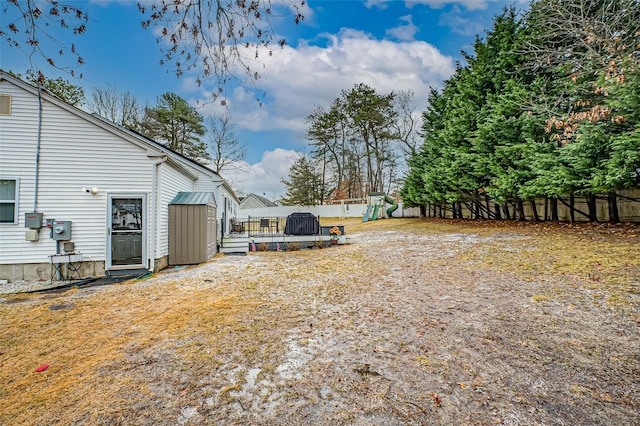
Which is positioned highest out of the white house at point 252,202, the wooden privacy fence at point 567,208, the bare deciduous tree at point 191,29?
the white house at point 252,202

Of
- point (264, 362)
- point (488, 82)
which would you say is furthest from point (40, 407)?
point (488, 82)

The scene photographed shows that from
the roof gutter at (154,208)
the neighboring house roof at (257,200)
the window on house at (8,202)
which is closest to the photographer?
the window on house at (8,202)

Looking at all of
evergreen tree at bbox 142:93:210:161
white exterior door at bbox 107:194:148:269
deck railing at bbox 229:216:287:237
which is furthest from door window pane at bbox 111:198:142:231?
evergreen tree at bbox 142:93:210:161

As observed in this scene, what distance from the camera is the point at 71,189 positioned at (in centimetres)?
682

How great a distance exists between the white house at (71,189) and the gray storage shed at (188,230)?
0.74 metres

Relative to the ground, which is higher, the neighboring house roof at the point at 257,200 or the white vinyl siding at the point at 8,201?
the neighboring house roof at the point at 257,200

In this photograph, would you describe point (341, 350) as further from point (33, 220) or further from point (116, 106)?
point (116, 106)

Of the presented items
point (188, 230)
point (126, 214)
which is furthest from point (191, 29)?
point (188, 230)

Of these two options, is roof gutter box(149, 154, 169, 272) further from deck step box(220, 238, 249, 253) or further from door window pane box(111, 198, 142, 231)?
deck step box(220, 238, 249, 253)

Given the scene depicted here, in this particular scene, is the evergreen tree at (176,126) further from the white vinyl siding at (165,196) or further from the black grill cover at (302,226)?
the white vinyl siding at (165,196)

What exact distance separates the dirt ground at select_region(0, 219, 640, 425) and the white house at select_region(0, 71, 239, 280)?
154 cm

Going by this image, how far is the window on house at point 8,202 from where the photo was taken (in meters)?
6.53

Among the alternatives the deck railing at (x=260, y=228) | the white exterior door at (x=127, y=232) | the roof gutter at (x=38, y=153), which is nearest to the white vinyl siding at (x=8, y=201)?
the roof gutter at (x=38, y=153)

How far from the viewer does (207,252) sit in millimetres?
8680
